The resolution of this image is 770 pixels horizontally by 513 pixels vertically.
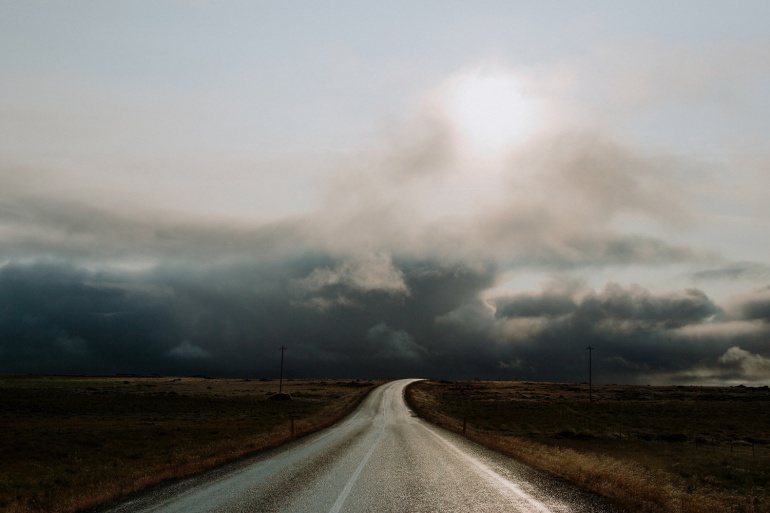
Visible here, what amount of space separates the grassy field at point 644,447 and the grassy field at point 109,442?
1244 centimetres

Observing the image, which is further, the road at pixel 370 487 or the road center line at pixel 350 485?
the road at pixel 370 487

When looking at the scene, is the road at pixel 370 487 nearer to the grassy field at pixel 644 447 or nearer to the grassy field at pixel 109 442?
the grassy field at pixel 644 447

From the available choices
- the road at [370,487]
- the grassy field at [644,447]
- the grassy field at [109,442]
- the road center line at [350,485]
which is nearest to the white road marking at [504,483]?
the road at [370,487]

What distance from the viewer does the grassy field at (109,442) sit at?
59.2 feet

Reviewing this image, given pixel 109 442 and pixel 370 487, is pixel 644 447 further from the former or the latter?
pixel 109 442

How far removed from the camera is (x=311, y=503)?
12.2 meters

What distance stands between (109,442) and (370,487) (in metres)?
31.4

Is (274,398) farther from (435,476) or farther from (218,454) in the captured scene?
(435,476)

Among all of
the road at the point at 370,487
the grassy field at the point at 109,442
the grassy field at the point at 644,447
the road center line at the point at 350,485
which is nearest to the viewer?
the road center line at the point at 350,485

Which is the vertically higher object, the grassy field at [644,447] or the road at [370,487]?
the road at [370,487]

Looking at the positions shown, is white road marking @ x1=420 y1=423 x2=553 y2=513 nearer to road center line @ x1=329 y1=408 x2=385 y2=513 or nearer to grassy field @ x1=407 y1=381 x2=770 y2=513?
grassy field @ x1=407 y1=381 x2=770 y2=513

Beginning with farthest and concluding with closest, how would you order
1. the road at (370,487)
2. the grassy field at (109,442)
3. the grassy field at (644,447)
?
the grassy field at (109,442) < the grassy field at (644,447) < the road at (370,487)

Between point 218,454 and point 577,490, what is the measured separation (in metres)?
15.1

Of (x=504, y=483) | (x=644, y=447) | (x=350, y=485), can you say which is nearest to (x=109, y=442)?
(x=350, y=485)
